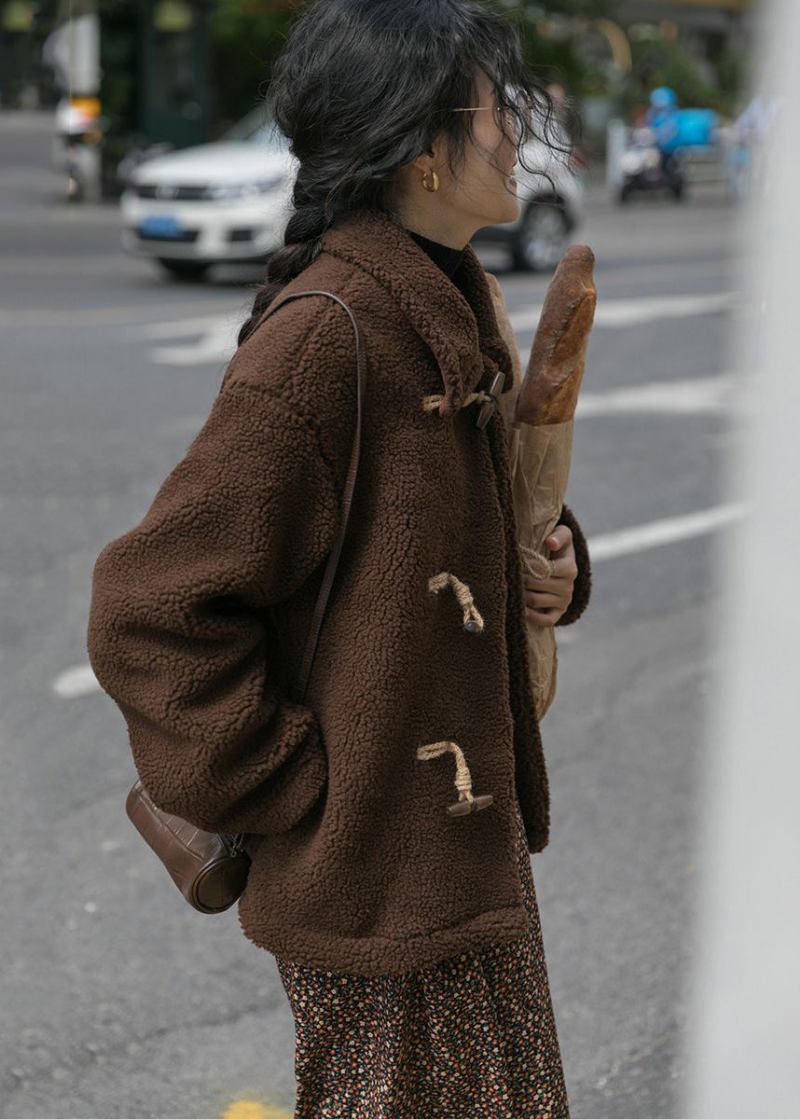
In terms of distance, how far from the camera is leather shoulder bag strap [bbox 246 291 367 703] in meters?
1.79

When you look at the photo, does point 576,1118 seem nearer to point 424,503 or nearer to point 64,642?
point 424,503

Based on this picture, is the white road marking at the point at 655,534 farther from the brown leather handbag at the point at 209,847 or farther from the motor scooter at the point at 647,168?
the motor scooter at the point at 647,168

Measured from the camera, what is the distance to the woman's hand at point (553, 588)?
214 centimetres

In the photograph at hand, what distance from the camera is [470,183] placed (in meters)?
1.87

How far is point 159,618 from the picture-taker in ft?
5.87

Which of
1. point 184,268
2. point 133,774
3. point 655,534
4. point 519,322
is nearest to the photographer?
point 133,774

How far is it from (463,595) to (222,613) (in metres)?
0.28

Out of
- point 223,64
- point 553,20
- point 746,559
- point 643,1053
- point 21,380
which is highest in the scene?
point 746,559

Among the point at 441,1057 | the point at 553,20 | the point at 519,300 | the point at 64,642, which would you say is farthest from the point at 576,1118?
the point at 553,20

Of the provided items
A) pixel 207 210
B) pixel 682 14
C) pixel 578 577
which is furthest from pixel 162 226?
pixel 682 14

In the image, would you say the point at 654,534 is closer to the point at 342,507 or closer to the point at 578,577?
the point at 578,577

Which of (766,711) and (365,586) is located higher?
(766,711)

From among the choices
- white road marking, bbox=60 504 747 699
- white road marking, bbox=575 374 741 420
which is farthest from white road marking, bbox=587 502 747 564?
white road marking, bbox=575 374 741 420

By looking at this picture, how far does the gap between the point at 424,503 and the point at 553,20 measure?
2556 cm
